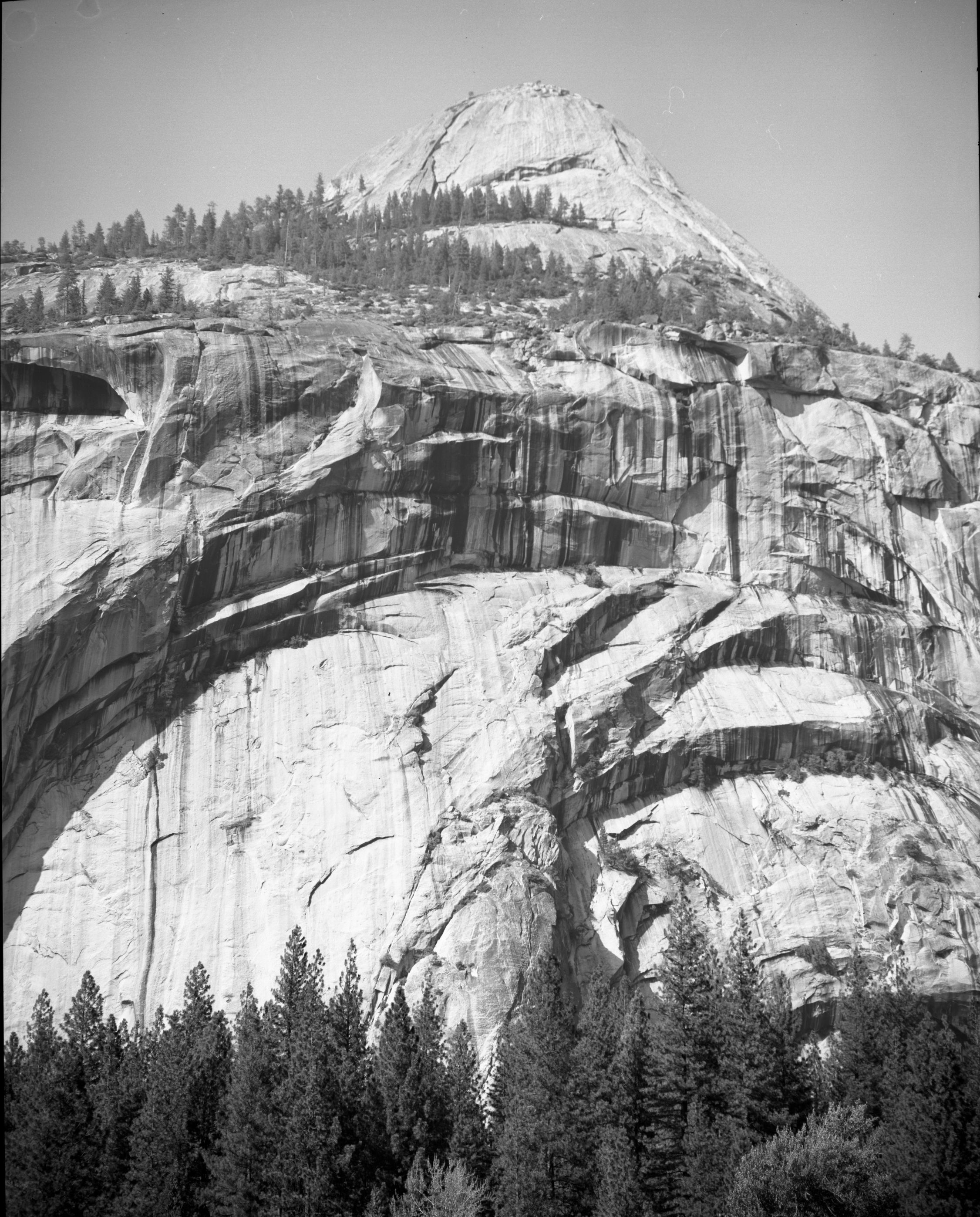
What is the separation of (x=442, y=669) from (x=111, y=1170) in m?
20.3

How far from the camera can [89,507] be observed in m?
44.2

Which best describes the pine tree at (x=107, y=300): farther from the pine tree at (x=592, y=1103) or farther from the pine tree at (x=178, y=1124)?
the pine tree at (x=592, y=1103)

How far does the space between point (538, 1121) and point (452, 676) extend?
17612 mm

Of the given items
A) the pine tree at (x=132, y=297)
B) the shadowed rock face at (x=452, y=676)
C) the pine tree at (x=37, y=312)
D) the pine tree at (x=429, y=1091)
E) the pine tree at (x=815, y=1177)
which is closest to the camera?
the pine tree at (x=815, y=1177)

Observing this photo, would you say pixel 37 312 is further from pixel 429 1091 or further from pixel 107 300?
pixel 429 1091

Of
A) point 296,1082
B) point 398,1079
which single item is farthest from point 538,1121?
point 296,1082

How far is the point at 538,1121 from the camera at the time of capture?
31.7m

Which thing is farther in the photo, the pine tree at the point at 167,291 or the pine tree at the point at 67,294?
the pine tree at the point at 67,294

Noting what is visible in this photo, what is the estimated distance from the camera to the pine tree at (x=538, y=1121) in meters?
31.1

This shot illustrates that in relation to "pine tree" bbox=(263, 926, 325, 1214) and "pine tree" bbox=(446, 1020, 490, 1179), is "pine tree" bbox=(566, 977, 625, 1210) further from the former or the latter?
"pine tree" bbox=(263, 926, 325, 1214)

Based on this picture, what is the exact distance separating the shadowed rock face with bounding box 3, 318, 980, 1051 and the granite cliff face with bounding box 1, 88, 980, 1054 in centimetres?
11

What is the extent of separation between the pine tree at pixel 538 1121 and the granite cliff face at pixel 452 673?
4.86 m

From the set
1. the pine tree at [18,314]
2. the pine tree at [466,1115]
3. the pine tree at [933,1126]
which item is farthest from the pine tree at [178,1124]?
the pine tree at [18,314]

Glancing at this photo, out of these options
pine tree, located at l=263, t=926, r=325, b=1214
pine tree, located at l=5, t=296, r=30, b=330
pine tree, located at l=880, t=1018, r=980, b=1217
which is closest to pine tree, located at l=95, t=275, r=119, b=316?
pine tree, located at l=5, t=296, r=30, b=330
